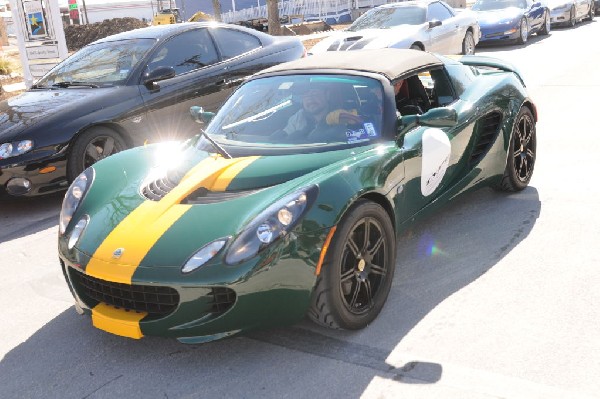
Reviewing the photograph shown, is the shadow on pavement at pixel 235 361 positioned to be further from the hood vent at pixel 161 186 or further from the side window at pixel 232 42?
the side window at pixel 232 42

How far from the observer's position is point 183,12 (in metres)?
52.2

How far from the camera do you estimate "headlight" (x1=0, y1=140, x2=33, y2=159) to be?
572 centimetres

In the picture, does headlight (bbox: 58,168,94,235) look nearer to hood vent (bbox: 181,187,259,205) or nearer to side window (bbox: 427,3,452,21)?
hood vent (bbox: 181,187,259,205)

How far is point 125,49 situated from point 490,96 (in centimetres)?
397

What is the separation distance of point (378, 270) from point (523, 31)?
14.4 meters

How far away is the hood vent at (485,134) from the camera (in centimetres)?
467

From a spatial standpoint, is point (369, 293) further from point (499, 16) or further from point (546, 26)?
point (546, 26)

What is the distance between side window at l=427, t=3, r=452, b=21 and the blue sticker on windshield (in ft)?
30.7

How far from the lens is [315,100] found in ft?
13.4

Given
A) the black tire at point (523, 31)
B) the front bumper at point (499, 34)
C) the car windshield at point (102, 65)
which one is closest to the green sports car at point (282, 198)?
the car windshield at point (102, 65)

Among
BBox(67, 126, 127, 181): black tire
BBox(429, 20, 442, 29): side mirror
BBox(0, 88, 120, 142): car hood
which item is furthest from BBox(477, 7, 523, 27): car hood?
BBox(67, 126, 127, 181): black tire

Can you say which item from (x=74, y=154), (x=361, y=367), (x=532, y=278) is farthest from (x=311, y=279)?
(x=74, y=154)

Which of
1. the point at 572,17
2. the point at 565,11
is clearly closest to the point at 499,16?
the point at 565,11

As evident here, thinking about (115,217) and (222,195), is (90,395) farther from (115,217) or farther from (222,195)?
(222,195)
